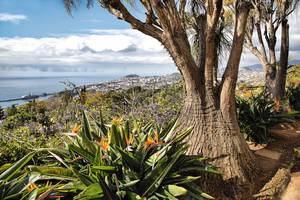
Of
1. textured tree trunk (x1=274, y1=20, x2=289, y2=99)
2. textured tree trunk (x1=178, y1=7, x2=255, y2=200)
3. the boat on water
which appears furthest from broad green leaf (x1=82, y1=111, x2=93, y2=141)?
textured tree trunk (x1=274, y1=20, x2=289, y2=99)

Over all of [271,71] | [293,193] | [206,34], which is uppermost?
[206,34]

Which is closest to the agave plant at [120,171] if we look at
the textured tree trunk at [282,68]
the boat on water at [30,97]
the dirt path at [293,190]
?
the dirt path at [293,190]

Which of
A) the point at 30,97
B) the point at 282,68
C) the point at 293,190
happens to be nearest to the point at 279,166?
the point at 293,190

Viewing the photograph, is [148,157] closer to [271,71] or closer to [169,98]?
[169,98]

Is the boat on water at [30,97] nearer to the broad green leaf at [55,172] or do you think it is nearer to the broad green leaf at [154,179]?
the broad green leaf at [55,172]

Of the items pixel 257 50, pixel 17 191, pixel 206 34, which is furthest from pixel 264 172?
pixel 257 50

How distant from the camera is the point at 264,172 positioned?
481cm

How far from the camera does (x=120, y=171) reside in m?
3.30

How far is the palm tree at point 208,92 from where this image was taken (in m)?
4.25

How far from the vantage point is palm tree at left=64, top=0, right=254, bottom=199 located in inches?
167

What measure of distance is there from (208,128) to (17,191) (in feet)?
8.31

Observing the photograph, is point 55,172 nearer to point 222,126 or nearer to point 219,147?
point 219,147

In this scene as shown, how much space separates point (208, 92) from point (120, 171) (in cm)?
181

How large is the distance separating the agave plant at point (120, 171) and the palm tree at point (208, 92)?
24.2 inches
